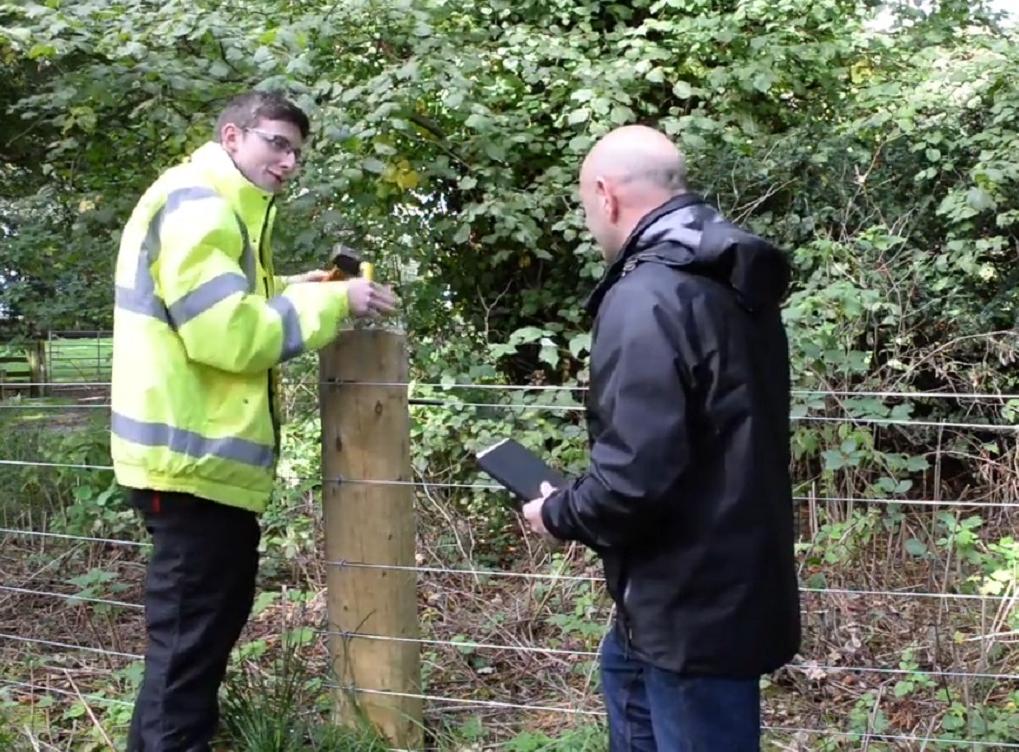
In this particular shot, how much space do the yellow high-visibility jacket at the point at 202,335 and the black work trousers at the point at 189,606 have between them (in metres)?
0.08

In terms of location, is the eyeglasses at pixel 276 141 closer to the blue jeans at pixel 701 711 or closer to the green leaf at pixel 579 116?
the blue jeans at pixel 701 711

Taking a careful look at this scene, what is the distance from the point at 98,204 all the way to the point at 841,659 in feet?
13.8

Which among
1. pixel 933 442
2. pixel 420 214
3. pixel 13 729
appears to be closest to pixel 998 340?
pixel 933 442

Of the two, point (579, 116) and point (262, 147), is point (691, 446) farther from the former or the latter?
point (579, 116)

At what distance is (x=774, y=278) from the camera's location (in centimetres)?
Answer: 218

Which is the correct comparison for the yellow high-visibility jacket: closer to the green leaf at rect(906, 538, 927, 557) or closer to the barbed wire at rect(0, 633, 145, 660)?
the barbed wire at rect(0, 633, 145, 660)

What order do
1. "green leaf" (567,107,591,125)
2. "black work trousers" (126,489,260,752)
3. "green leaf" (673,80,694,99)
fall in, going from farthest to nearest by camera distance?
"green leaf" (673,80,694,99)
"green leaf" (567,107,591,125)
"black work trousers" (126,489,260,752)

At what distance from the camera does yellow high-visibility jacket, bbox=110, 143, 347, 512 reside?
2604 millimetres

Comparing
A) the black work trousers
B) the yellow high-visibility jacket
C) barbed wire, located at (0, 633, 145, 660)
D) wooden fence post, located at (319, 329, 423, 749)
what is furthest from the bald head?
barbed wire, located at (0, 633, 145, 660)

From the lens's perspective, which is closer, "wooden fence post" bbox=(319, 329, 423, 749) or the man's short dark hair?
the man's short dark hair

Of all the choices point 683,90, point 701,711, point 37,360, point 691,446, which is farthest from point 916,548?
point 37,360

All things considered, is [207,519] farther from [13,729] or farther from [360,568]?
[13,729]

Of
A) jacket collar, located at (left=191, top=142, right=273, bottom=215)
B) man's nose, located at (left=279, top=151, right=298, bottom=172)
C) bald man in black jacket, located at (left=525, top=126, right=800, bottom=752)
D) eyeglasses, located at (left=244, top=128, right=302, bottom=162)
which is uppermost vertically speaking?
eyeglasses, located at (left=244, top=128, right=302, bottom=162)

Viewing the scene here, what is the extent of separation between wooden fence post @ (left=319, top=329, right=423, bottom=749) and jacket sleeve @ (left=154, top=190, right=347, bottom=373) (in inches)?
17.5
